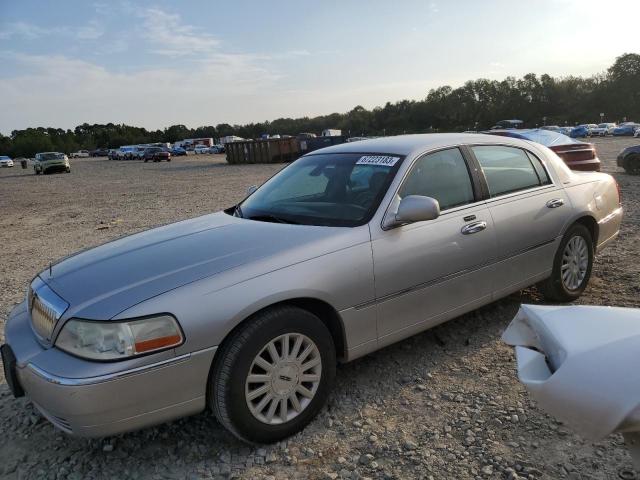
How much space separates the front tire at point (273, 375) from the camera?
2.60 m

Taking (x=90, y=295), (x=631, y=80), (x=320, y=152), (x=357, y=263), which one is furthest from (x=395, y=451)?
(x=631, y=80)

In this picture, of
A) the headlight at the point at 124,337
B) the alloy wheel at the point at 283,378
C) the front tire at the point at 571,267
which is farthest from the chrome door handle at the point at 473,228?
the headlight at the point at 124,337

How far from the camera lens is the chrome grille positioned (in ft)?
8.72

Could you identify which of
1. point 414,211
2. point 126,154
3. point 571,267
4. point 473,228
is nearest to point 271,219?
point 414,211

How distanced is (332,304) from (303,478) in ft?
2.96

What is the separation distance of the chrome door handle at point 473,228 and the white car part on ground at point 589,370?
1778 millimetres

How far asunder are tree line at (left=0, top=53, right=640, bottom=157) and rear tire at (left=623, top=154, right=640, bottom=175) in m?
82.6

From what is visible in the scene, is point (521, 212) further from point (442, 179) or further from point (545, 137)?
point (545, 137)

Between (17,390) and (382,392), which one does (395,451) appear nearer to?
(382,392)

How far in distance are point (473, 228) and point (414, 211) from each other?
72 cm

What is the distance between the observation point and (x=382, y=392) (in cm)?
338

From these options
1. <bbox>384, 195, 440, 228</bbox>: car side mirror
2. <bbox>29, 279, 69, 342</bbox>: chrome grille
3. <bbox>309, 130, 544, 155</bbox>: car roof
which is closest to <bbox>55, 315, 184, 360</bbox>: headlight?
<bbox>29, 279, 69, 342</bbox>: chrome grille

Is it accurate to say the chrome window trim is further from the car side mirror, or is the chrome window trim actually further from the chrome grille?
the car side mirror

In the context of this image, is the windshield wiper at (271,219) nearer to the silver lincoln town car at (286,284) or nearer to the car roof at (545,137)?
the silver lincoln town car at (286,284)
